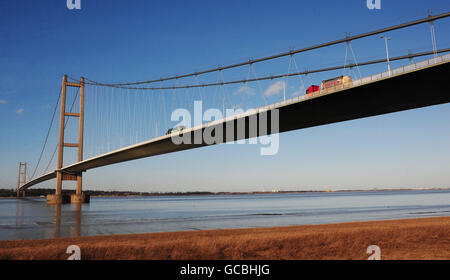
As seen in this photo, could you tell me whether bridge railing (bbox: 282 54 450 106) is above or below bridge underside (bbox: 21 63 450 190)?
above

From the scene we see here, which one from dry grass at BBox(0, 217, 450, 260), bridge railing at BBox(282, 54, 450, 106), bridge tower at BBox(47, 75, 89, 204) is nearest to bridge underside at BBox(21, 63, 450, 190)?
Result: bridge railing at BBox(282, 54, 450, 106)

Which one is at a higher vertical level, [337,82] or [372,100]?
[337,82]

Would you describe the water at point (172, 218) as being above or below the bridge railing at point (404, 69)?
below

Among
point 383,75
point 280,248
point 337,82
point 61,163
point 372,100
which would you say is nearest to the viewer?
point 280,248

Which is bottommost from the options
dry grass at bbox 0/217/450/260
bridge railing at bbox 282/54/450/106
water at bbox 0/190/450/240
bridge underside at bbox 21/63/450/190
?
water at bbox 0/190/450/240

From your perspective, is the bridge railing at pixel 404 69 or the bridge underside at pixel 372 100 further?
the bridge underside at pixel 372 100

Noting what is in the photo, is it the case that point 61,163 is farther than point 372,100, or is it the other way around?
point 61,163

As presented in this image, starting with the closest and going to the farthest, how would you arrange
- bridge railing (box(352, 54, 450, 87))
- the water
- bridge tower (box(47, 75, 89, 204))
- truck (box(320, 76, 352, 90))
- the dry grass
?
the dry grass → bridge railing (box(352, 54, 450, 87)) → the water → truck (box(320, 76, 352, 90)) → bridge tower (box(47, 75, 89, 204))

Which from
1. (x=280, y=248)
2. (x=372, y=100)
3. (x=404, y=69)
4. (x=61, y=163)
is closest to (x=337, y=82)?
(x=372, y=100)

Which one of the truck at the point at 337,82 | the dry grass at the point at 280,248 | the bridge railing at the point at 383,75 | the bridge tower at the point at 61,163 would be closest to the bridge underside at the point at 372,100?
the bridge railing at the point at 383,75

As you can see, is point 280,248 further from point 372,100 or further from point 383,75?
point 372,100

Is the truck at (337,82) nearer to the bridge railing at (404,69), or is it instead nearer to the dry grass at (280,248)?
the bridge railing at (404,69)

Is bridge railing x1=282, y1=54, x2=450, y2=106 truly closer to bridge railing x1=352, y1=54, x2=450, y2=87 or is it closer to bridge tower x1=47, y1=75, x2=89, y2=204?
bridge railing x1=352, y1=54, x2=450, y2=87
